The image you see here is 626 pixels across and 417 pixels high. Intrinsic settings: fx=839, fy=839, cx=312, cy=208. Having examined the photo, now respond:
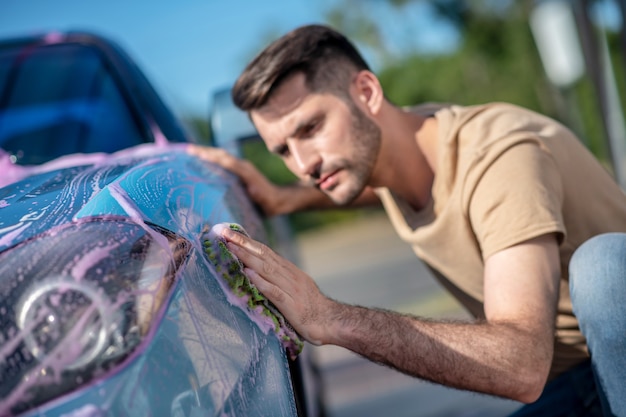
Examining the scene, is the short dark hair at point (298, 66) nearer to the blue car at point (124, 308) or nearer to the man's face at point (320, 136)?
the man's face at point (320, 136)

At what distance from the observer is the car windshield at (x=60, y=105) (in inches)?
108

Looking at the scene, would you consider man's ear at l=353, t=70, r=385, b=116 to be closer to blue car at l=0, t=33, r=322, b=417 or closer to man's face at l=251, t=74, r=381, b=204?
man's face at l=251, t=74, r=381, b=204

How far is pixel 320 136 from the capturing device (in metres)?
2.47

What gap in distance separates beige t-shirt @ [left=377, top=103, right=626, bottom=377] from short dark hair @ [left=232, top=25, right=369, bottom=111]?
0.35 metres

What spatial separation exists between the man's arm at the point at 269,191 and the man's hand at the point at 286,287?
83 cm

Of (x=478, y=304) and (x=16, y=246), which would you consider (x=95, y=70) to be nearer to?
(x=478, y=304)

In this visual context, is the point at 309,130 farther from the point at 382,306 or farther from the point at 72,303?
the point at 382,306

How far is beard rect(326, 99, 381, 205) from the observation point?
257 cm

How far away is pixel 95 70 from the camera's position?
9.86 ft

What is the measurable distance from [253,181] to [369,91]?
478mm

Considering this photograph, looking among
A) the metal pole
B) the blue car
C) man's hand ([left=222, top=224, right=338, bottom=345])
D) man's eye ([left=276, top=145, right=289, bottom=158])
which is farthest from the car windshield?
the metal pole

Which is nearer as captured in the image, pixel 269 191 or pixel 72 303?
pixel 72 303

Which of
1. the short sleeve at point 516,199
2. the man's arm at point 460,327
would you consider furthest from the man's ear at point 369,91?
the man's arm at point 460,327

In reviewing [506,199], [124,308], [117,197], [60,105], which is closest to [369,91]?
[506,199]
